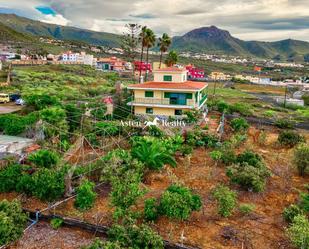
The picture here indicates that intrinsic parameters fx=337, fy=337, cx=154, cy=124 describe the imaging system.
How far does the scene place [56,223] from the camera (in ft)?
51.6

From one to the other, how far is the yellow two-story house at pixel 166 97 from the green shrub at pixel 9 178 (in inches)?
831

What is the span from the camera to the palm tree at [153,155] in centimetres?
2152

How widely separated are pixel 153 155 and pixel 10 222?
10.1m

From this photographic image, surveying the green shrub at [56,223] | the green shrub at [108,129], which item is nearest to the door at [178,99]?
the green shrub at [108,129]

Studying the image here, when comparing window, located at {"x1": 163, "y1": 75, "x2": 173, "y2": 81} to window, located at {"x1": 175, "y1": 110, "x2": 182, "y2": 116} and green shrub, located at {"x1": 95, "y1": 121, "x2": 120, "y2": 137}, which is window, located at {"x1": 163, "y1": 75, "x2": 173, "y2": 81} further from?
green shrub, located at {"x1": 95, "y1": 121, "x2": 120, "y2": 137}

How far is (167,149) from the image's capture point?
24.3 m

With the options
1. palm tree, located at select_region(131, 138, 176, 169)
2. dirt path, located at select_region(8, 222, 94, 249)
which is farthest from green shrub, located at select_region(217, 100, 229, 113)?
dirt path, located at select_region(8, 222, 94, 249)

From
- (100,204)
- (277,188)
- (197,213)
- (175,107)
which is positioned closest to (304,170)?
(277,188)

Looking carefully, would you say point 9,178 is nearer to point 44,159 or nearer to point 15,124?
point 44,159

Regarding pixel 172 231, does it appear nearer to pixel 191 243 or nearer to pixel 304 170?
pixel 191 243

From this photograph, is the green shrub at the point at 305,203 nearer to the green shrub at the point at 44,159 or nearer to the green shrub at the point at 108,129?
the green shrub at the point at 44,159

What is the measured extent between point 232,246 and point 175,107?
24620 mm

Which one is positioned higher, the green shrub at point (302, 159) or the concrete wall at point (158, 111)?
the concrete wall at point (158, 111)

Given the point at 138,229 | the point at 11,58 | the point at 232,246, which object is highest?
the point at 11,58
